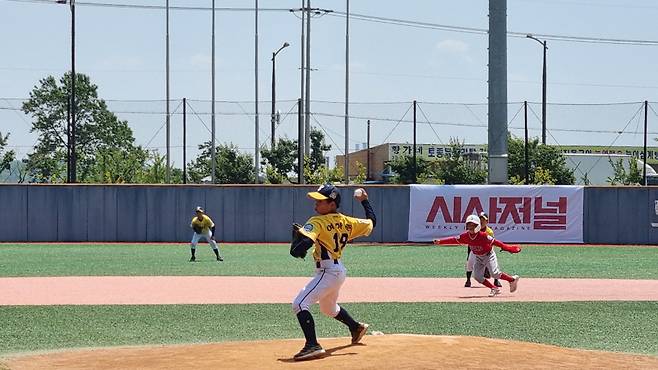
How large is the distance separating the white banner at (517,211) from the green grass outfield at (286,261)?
97cm

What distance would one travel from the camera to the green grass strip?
14172mm

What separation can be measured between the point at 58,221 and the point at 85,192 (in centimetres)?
147

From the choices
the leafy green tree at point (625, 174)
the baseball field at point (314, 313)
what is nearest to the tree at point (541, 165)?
the leafy green tree at point (625, 174)

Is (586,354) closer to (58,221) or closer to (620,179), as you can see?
(58,221)

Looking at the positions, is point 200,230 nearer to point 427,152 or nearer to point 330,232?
point 330,232

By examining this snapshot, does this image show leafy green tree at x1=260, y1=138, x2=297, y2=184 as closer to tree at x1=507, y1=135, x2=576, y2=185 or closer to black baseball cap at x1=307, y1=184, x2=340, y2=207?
tree at x1=507, y1=135, x2=576, y2=185

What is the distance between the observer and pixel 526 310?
17.6m

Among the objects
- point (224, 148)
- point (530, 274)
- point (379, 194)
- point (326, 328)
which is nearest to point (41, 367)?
point (326, 328)

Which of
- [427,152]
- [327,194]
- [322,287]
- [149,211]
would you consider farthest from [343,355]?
[427,152]

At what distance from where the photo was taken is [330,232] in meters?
11.1

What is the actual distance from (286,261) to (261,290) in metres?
8.61

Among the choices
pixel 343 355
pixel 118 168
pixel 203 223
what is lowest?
pixel 343 355

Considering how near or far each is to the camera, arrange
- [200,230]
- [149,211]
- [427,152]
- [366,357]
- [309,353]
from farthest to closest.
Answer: [427,152]
[149,211]
[200,230]
[309,353]
[366,357]

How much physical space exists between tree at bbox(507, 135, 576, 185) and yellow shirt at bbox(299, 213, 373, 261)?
43914 millimetres
